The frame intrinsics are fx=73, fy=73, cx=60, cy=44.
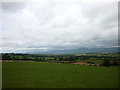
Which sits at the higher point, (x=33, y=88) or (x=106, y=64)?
(x=33, y=88)

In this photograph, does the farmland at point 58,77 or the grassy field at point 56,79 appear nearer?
the grassy field at point 56,79

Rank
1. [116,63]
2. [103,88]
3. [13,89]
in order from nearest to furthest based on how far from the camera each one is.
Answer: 1. [13,89]
2. [103,88]
3. [116,63]

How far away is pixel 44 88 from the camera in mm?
14281

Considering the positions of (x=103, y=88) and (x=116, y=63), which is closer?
(x=103, y=88)

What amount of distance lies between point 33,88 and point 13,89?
11.7 feet

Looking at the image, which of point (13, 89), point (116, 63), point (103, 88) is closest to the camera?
point (13, 89)

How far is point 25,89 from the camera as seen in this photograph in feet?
44.9

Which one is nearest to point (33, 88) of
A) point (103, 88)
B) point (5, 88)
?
point (5, 88)

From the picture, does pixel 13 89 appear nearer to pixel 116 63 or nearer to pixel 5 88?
pixel 5 88

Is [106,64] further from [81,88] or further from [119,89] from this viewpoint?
[81,88]

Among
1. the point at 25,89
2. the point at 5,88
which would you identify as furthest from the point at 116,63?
the point at 5,88

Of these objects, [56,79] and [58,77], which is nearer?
[56,79]

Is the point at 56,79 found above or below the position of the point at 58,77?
above

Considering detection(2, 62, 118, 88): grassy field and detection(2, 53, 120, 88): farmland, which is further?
detection(2, 53, 120, 88): farmland
